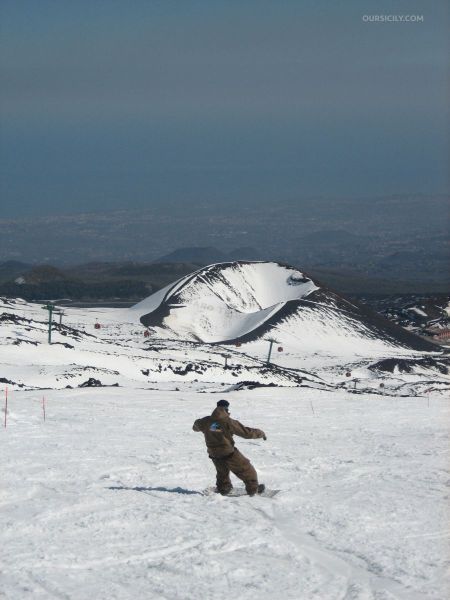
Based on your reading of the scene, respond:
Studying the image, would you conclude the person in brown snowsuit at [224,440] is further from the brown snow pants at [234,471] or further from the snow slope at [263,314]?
the snow slope at [263,314]

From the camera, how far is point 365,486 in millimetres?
12984

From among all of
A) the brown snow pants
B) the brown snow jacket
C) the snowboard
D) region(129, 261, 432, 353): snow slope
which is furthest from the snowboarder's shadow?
region(129, 261, 432, 353): snow slope

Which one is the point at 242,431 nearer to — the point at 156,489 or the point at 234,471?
the point at 234,471

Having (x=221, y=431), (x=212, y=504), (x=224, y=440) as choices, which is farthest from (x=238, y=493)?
(x=221, y=431)

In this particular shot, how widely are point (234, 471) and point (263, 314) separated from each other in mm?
81756

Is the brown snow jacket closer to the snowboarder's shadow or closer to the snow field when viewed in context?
the snow field

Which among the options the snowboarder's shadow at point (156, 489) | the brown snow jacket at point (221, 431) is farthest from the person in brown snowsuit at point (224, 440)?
the snowboarder's shadow at point (156, 489)

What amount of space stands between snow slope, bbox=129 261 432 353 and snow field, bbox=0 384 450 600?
66798mm

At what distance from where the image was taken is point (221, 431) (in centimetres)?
1159

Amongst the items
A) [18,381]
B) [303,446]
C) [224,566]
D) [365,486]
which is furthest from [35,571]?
[18,381]

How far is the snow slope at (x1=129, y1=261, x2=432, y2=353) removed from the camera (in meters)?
88.6

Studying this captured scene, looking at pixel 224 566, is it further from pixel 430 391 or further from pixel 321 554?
pixel 430 391

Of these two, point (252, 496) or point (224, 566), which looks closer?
point (224, 566)

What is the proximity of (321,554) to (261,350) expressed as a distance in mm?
69407
